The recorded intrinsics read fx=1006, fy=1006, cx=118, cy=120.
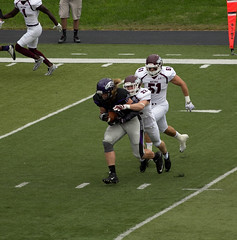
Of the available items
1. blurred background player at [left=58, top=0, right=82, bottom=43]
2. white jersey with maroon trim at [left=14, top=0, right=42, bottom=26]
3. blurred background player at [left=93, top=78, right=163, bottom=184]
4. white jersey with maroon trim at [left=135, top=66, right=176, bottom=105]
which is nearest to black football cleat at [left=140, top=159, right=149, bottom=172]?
blurred background player at [left=93, top=78, right=163, bottom=184]

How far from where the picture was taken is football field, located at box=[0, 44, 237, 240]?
1279 centimetres

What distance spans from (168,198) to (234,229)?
1840 mm

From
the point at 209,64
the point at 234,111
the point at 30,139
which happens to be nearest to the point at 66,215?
the point at 30,139

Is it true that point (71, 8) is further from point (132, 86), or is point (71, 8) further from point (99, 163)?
point (132, 86)

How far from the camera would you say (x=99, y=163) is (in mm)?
16469

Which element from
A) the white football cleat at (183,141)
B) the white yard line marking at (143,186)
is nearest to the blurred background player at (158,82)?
the white football cleat at (183,141)

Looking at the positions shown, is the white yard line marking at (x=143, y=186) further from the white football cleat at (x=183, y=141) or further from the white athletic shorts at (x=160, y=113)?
the white football cleat at (x=183, y=141)

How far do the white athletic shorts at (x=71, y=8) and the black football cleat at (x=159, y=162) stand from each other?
13.5 m

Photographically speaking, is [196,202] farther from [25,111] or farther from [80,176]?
[25,111]

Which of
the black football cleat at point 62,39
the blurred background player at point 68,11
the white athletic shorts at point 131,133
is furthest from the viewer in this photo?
the black football cleat at point 62,39

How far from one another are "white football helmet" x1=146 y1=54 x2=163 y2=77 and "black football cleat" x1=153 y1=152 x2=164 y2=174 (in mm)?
1400

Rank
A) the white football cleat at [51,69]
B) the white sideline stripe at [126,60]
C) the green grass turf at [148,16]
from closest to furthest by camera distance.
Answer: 1. the white football cleat at [51,69]
2. the white sideline stripe at [126,60]
3. the green grass turf at [148,16]

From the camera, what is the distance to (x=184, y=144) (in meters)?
16.6

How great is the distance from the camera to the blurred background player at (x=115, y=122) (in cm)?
1476
